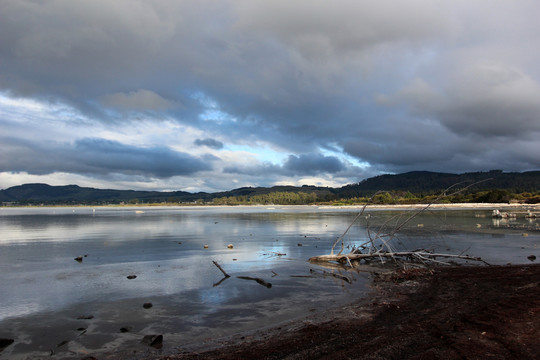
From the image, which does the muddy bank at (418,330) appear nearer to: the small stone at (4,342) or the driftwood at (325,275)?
the driftwood at (325,275)

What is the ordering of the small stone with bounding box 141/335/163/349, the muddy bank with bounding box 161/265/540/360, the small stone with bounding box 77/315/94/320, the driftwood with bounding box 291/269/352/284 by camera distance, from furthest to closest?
the driftwood with bounding box 291/269/352/284
the small stone with bounding box 77/315/94/320
the small stone with bounding box 141/335/163/349
the muddy bank with bounding box 161/265/540/360

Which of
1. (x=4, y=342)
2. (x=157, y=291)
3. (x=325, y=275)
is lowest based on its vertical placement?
(x=325, y=275)

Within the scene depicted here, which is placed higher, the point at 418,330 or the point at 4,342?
the point at 418,330

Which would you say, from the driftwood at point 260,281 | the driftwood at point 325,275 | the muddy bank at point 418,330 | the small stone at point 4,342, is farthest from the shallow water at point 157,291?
the muddy bank at point 418,330

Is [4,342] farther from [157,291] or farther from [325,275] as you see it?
[325,275]

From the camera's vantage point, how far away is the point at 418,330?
9.77m

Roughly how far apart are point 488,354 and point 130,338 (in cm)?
990

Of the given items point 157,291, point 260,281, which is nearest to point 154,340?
point 157,291

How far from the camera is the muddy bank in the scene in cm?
820

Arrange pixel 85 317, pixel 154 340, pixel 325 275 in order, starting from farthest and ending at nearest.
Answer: pixel 325 275 < pixel 85 317 < pixel 154 340

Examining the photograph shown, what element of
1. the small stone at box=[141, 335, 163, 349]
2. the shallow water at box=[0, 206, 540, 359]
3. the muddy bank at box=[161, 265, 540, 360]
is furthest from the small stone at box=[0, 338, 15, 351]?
the muddy bank at box=[161, 265, 540, 360]

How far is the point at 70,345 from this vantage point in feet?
34.1

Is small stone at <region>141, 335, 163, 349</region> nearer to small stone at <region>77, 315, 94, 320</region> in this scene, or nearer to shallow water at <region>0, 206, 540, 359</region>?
shallow water at <region>0, 206, 540, 359</region>

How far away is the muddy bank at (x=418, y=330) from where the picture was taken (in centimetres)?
820
